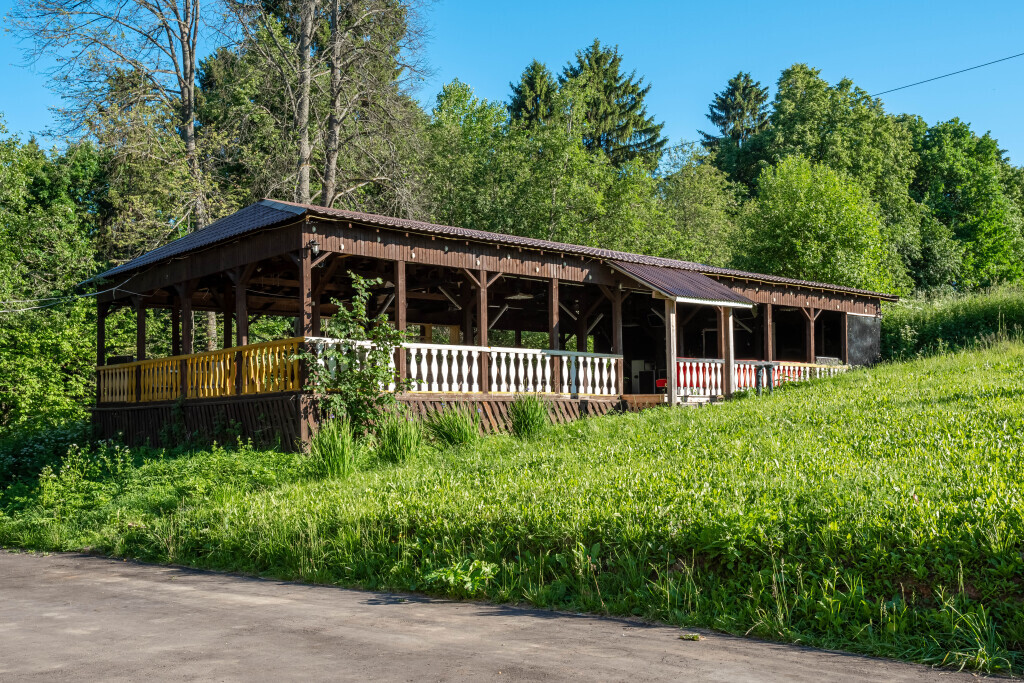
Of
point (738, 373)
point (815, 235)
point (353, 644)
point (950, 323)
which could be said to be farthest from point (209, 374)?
point (815, 235)

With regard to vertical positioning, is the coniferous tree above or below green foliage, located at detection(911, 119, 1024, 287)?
above

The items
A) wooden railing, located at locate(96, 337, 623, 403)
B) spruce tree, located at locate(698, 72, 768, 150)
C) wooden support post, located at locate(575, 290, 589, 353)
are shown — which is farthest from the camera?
spruce tree, located at locate(698, 72, 768, 150)

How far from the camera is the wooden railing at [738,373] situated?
1917cm

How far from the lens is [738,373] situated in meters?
20.9

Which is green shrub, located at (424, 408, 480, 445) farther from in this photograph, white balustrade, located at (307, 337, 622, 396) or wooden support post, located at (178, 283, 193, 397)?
wooden support post, located at (178, 283, 193, 397)

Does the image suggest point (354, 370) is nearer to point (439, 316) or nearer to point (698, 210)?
point (439, 316)

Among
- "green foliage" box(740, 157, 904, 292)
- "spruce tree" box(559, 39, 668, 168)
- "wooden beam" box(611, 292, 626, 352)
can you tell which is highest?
"spruce tree" box(559, 39, 668, 168)

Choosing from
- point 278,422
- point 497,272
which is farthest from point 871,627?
point 497,272

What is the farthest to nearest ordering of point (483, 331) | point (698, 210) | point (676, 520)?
point (698, 210), point (483, 331), point (676, 520)

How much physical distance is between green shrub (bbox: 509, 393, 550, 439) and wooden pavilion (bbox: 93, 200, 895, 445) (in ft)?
4.42

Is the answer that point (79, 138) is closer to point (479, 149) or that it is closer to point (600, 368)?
point (479, 149)

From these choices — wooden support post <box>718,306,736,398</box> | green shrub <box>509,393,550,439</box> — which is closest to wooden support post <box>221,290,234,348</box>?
green shrub <box>509,393,550,439</box>

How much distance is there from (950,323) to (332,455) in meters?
20.8

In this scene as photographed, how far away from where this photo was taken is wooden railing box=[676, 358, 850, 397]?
62.9 feet
